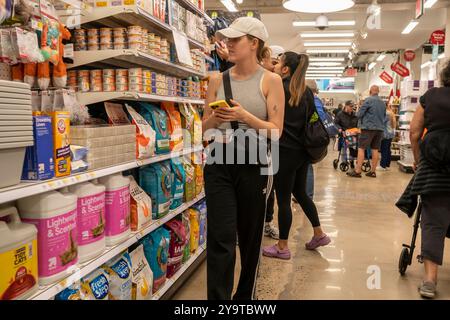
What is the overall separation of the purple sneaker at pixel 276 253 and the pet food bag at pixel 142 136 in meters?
1.64

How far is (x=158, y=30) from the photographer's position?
2.92 metres

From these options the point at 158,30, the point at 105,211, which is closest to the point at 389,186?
the point at 158,30

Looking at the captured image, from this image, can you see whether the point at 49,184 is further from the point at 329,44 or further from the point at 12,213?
the point at 329,44

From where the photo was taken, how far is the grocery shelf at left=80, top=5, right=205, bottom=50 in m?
2.22

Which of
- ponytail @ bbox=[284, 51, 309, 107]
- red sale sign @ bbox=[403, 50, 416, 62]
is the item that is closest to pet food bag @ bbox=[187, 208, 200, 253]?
ponytail @ bbox=[284, 51, 309, 107]

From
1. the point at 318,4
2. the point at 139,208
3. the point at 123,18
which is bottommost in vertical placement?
the point at 139,208

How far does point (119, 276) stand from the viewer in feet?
7.11

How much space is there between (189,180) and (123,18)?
1.24 meters

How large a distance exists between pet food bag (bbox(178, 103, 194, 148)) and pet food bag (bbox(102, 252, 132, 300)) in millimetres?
1124

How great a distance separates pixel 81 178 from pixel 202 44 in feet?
6.77

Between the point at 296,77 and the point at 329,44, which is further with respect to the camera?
the point at 329,44

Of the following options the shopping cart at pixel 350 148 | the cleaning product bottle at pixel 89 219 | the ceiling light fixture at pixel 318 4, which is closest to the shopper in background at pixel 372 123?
the shopping cart at pixel 350 148

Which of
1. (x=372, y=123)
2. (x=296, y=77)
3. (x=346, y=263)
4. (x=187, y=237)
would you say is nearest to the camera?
(x=187, y=237)

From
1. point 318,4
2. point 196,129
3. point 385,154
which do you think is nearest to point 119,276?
point 196,129
